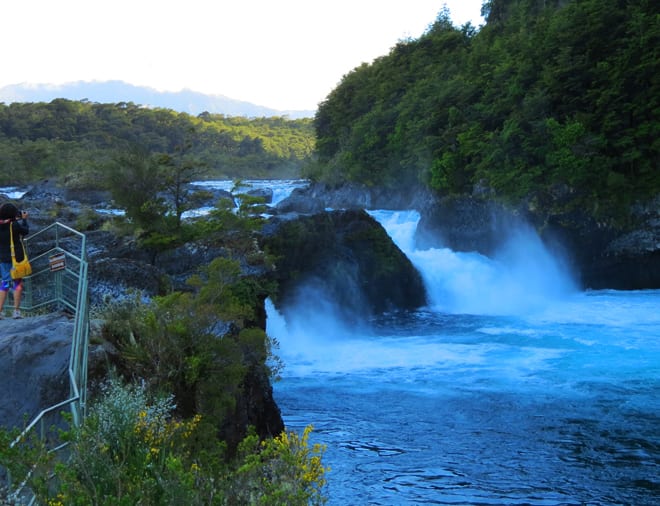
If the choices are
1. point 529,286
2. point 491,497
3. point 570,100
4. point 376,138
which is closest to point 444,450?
point 491,497

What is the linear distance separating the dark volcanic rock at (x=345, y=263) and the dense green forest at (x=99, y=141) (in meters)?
20.0

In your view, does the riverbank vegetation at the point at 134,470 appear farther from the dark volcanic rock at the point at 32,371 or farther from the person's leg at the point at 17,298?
the person's leg at the point at 17,298

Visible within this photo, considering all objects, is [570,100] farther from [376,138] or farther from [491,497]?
[491,497]

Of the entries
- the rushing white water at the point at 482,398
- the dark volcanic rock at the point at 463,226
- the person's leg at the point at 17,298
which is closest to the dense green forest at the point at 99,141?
the dark volcanic rock at the point at 463,226

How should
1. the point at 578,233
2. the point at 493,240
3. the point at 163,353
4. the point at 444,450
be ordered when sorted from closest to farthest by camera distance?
the point at 163,353 < the point at 444,450 < the point at 578,233 < the point at 493,240

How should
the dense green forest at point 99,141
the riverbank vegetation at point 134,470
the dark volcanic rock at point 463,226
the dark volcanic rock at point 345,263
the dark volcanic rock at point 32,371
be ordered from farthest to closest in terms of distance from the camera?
the dense green forest at point 99,141, the dark volcanic rock at point 463,226, the dark volcanic rock at point 345,263, the dark volcanic rock at point 32,371, the riverbank vegetation at point 134,470

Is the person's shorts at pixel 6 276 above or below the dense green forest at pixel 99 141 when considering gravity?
below

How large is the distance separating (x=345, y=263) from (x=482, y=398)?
376 inches

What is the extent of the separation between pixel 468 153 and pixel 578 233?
7220 millimetres

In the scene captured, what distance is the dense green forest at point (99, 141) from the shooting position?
55.1 m

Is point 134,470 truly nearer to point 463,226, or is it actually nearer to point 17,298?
point 17,298

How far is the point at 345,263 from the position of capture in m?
21.7

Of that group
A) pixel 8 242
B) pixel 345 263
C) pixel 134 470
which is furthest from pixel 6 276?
pixel 345 263

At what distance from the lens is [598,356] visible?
51.3ft
